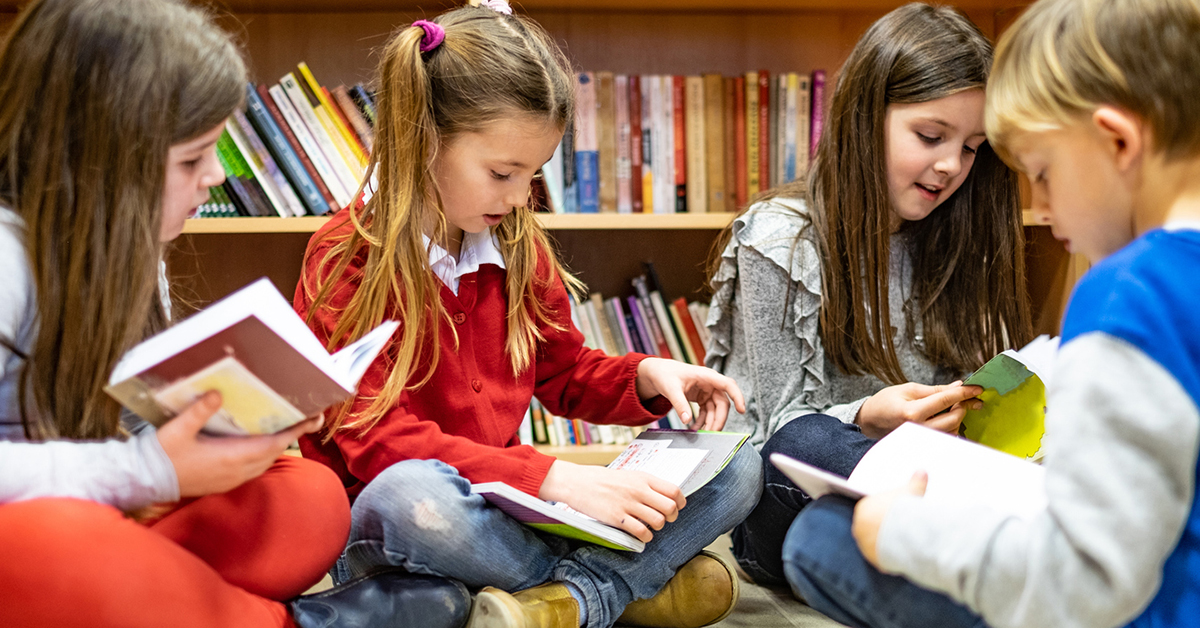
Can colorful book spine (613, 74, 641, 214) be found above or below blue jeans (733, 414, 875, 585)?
above

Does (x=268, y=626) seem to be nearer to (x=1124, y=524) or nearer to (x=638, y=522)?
(x=638, y=522)

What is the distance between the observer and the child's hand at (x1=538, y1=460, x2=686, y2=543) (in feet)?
2.92

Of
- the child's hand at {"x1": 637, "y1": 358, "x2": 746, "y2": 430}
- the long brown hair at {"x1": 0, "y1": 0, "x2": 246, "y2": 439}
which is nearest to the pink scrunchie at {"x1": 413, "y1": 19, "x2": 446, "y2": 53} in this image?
the long brown hair at {"x1": 0, "y1": 0, "x2": 246, "y2": 439}

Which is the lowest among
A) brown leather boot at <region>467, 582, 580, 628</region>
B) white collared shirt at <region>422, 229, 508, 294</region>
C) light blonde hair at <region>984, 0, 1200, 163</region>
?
brown leather boot at <region>467, 582, 580, 628</region>

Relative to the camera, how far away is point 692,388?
1.12 metres

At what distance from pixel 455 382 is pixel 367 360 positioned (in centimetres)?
32

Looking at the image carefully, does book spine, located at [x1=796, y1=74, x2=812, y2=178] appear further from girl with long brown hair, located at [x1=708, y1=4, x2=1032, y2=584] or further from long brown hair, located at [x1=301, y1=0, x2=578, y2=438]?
long brown hair, located at [x1=301, y1=0, x2=578, y2=438]

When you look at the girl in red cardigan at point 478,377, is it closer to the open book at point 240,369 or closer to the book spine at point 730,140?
the open book at point 240,369

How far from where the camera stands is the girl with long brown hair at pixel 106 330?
26.0 inches

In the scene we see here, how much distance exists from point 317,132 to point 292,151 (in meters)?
0.05

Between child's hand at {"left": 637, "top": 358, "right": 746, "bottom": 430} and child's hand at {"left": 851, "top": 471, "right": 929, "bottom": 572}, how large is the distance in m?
0.41

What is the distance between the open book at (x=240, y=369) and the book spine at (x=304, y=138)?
2.66 feet

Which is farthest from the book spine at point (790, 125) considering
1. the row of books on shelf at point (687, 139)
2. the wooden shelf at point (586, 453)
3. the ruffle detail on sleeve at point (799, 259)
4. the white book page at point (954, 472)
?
the white book page at point (954, 472)

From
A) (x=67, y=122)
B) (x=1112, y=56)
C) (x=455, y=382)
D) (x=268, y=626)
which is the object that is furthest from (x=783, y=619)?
(x=67, y=122)
